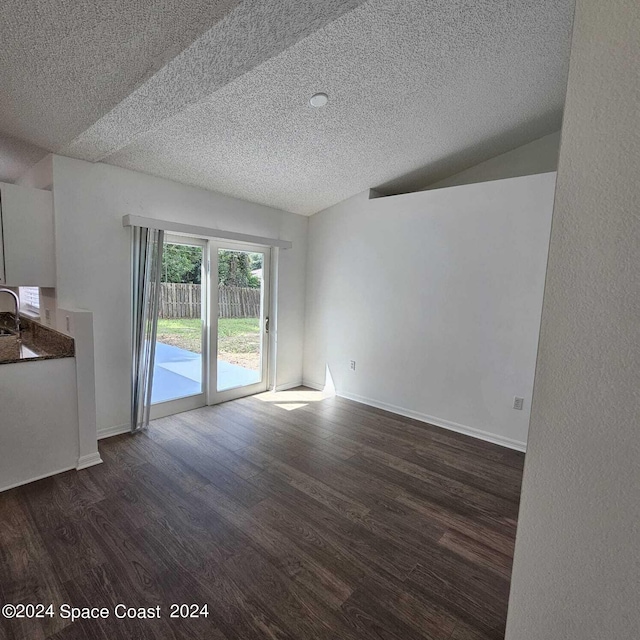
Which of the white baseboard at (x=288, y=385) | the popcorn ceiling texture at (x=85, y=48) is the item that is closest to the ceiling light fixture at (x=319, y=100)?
the popcorn ceiling texture at (x=85, y=48)

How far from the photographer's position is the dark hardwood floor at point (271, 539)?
4.82 ft

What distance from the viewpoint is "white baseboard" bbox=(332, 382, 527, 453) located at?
3191 mm

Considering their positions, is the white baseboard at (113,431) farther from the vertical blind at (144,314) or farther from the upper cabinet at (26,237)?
the upper cabinet at (26,237)

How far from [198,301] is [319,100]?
7.68 ft

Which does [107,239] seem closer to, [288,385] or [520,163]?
[288,385]

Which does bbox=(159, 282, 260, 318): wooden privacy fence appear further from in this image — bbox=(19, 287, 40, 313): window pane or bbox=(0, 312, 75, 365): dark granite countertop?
bbox=(19, 287, 40, 313): window pane

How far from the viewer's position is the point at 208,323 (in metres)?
3.78

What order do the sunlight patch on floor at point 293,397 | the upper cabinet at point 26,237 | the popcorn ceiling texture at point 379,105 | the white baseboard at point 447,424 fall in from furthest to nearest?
the sunlight patch on floor at point 293,397 → the white baseboard at point 447,424 → the upper cabinet at point 26,237 → the popcorn ceiling texture at point 379,105

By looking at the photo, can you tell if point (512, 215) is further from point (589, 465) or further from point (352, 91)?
point (589, 465)

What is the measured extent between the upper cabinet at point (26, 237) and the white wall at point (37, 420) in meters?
0.78

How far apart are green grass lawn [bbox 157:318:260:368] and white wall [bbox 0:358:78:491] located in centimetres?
109

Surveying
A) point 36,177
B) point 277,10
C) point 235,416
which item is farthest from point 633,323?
point 36,177

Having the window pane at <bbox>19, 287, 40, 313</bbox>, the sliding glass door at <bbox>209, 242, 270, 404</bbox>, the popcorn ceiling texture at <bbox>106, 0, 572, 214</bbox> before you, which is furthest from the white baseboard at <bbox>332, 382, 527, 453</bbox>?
the window pane at <bbox>19, 287, 40, 313</bbox>

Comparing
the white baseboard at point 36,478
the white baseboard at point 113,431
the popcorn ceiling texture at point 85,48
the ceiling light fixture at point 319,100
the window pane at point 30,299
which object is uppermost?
the ceiling light fixture at point 319,100
